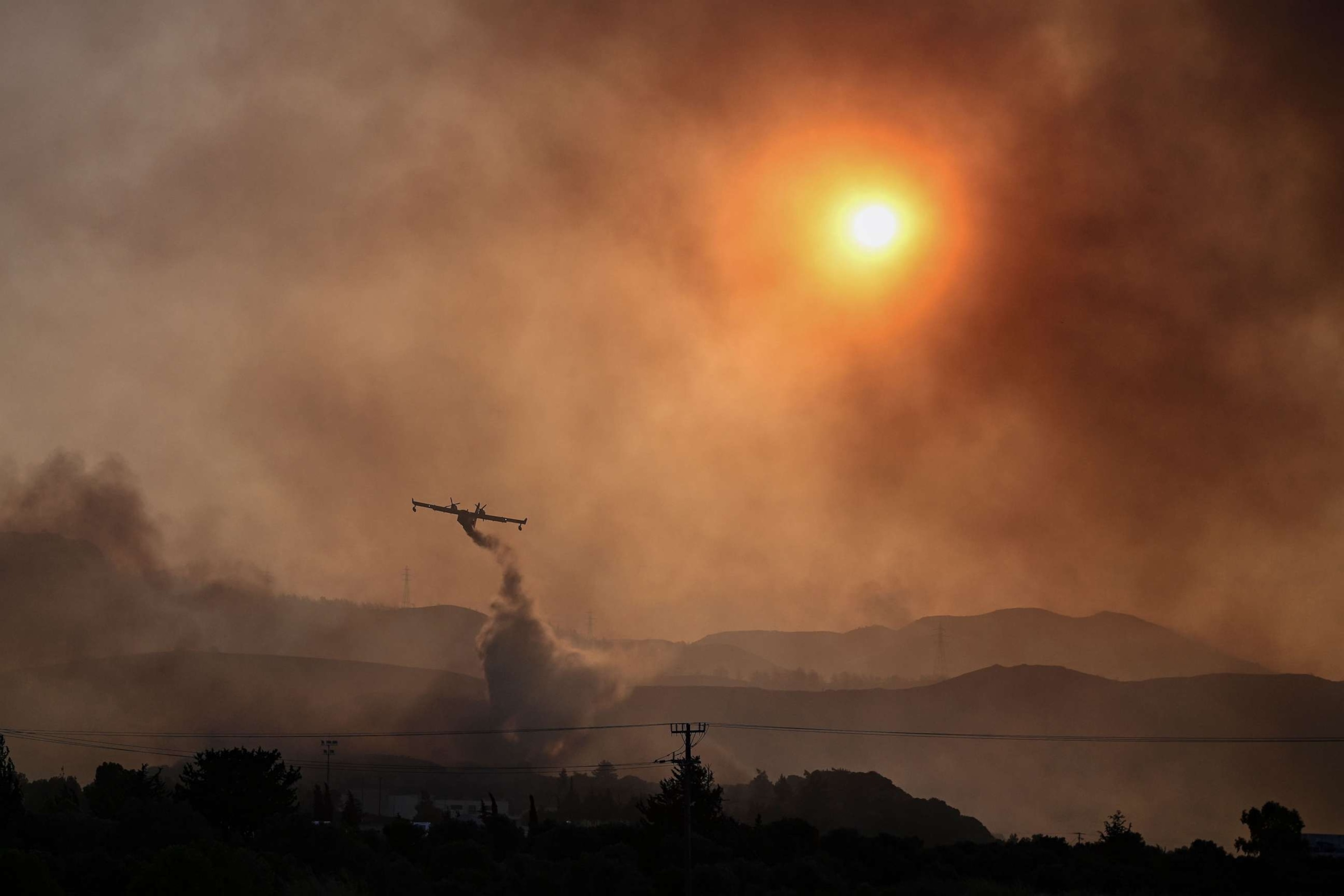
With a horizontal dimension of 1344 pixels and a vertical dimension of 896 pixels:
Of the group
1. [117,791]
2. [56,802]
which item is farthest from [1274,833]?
[56,802]

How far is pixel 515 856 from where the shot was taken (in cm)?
12581

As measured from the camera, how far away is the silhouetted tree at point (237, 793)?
140m

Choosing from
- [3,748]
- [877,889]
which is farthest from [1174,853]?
[3,748]

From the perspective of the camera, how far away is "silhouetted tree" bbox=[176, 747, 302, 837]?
459 feet

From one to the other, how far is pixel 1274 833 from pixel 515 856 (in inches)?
4424

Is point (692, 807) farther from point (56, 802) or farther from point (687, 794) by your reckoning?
point (56, 802)

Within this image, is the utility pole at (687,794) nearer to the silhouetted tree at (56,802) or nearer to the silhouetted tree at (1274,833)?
the silhouetted tree at (56,802)

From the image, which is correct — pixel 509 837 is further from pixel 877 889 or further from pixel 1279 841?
pixel 1279 841

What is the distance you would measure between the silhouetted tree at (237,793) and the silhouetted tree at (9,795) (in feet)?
59.5

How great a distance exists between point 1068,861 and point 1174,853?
14471 mm

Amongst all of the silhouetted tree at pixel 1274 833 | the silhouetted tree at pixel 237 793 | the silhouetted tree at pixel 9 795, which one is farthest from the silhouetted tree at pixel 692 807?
the silhouetted tree at pixel 9 795

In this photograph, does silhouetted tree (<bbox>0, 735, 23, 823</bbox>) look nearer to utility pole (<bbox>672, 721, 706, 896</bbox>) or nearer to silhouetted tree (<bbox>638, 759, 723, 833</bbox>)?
utility pole (<bbox>672, 721, 706, 896</bbox>)

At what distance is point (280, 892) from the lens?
306 ft

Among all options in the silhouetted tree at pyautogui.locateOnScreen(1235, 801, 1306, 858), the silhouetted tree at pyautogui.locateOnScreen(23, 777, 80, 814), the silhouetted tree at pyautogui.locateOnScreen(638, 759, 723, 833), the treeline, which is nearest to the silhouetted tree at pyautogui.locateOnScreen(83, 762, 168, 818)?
the treeline
